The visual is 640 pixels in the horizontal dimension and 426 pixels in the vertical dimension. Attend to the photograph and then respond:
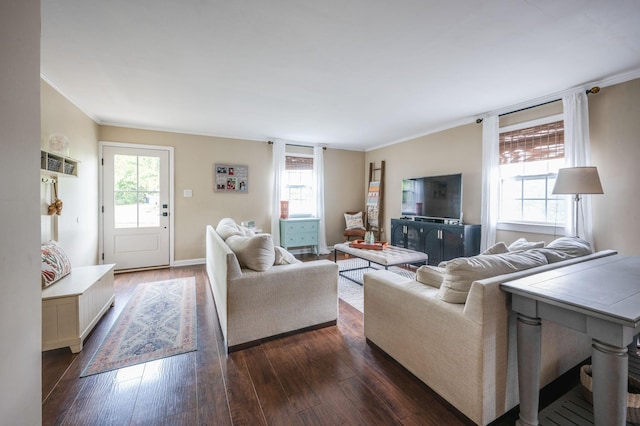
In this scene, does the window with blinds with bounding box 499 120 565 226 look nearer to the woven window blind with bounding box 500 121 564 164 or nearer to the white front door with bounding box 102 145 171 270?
the woven window blind with bounding box 500 121 564 164

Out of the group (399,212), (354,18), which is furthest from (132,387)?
(399,212)

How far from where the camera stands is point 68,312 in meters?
2.05

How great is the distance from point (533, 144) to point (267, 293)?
3768 mm

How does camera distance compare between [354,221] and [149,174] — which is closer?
[149,174]

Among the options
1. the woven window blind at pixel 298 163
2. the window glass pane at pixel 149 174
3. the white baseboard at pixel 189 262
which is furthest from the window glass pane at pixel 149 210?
the woven window blind at pixel 298 163

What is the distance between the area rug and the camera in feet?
6.59

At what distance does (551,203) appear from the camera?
10.9ft

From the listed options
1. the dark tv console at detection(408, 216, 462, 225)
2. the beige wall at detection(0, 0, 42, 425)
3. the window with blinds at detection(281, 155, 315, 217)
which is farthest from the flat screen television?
the beige wall at detection(0, 0, 42, 425)

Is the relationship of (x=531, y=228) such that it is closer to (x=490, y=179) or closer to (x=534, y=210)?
(x=534, y=210)

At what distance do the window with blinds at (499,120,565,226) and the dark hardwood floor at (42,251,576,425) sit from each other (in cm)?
287

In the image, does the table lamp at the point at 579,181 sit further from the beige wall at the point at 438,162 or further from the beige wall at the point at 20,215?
the beige wall at the point at 20,215

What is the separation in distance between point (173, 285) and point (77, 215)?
5.09 ft

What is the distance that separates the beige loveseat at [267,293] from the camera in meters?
2.08

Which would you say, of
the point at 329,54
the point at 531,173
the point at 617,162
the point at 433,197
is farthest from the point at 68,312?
the point at 617,162
